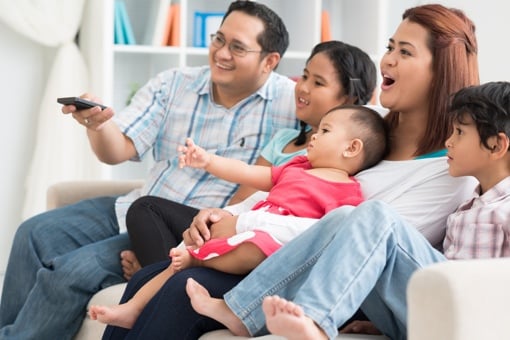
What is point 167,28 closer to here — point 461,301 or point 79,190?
point 79,190

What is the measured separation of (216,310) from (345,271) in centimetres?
30

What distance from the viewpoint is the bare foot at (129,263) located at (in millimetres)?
2629

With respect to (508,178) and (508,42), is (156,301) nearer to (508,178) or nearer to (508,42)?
(508,178)

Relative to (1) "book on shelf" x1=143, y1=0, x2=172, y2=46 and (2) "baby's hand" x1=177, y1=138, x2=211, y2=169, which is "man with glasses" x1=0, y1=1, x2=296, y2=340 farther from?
(1) "book on shelf" x1=143, y1=0, x2=172, y2=46

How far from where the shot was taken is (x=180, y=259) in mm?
2133

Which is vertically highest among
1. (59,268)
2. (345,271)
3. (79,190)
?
(345,271)

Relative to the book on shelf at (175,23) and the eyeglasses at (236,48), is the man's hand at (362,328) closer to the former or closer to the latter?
the eyeglasses at (236,48)

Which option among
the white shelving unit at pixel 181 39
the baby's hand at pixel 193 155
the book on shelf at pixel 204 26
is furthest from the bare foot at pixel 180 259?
the book on shelf at pixel 204 26

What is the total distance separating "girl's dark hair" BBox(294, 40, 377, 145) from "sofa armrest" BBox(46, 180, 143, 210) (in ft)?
2.51

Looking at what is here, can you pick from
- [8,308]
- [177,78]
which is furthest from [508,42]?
[8,308]

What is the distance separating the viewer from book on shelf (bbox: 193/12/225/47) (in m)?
4.21

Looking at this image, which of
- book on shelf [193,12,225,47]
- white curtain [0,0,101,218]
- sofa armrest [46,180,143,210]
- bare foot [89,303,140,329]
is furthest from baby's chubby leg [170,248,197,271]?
book on shelf [193,12,225,47]

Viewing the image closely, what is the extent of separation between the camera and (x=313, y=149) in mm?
2307

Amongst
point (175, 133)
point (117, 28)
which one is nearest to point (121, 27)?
point (117, 28)
